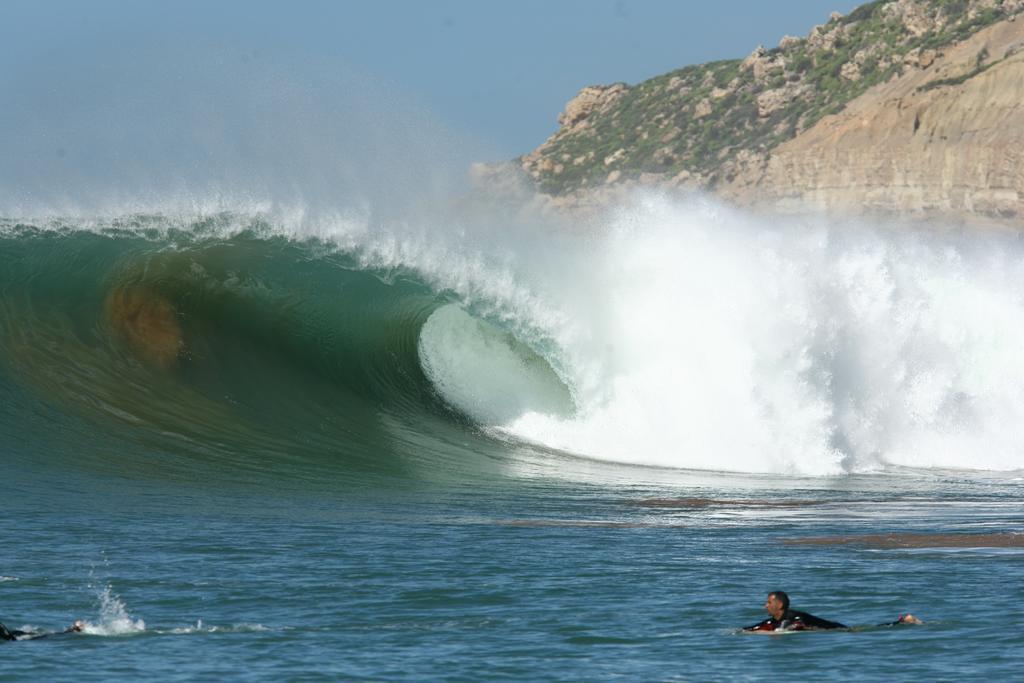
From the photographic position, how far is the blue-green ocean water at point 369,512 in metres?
9.66

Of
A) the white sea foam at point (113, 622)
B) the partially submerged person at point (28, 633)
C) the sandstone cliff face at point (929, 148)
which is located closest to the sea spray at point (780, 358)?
the white sea foam at point (113, 622)

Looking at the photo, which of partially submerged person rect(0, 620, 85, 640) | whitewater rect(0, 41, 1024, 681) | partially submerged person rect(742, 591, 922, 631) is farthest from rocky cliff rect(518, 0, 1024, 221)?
partially submerged person rect(0, 620, 85, 640)

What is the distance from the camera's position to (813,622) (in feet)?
33.1

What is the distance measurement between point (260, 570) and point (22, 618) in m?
2.03

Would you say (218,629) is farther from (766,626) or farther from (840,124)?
(840,124)

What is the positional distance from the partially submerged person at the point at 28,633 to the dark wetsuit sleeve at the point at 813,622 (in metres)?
4.32

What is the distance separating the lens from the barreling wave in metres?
20.8

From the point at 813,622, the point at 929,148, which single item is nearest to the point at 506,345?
the point at 813,622

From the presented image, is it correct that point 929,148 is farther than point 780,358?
Yes

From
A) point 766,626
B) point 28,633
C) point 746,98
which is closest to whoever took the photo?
point 28,633

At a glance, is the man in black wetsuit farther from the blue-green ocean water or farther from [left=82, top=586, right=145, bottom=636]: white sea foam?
[left=82, top=586, right=145, bottom=636]: white sea foam

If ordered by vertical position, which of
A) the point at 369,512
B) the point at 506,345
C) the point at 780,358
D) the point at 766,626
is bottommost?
the point at 766,626

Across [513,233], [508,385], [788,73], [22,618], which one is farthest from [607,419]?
[788,73]

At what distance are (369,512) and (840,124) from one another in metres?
65.9
